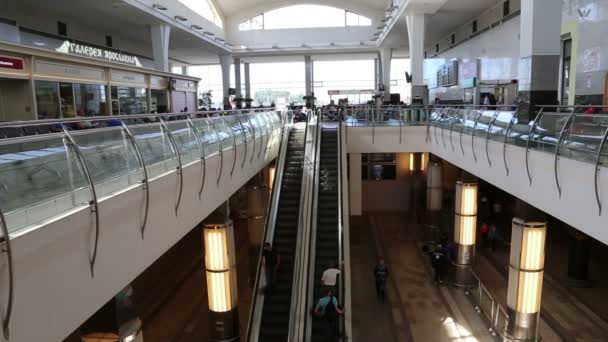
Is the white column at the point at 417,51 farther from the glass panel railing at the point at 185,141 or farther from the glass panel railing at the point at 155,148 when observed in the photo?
the glass panel railing at the point at 155,148

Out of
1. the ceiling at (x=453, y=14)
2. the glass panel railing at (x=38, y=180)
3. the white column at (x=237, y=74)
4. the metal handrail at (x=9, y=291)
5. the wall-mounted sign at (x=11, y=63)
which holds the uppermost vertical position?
the ceiling at (x=453, y=14)

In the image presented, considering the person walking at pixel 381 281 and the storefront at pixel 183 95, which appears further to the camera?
the storefront at pixel 183 95

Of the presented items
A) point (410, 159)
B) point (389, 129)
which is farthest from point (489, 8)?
point (389, 129)

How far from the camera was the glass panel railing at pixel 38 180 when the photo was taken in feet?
12.8

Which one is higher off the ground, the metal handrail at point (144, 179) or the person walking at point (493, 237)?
the metal handrail at point (144, 179)

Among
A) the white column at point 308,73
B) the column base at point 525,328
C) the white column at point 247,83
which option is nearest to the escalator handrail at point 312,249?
the column base at point 525,328

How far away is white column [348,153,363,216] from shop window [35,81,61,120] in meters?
11.9

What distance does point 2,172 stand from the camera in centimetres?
384

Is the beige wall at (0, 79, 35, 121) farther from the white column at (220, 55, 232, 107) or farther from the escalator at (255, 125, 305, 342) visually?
the white column at (220, 55, 232, 107)

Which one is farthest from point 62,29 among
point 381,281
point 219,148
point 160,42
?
point 381,281

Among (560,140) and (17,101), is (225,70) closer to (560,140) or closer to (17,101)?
(17,101)

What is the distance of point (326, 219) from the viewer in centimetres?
1305

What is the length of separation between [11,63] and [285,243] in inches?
304

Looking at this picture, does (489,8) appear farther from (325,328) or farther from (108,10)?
(325,328)
